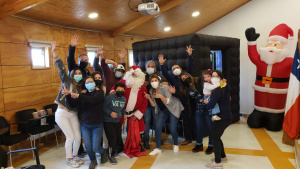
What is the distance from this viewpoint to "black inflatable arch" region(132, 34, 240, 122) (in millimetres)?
4020

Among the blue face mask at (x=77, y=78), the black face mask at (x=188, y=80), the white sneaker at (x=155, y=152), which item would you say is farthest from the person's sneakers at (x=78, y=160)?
the black face mask at (x=188, y=80)

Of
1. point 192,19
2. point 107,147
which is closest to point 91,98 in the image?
point 107,147

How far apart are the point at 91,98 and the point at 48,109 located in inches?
73.9

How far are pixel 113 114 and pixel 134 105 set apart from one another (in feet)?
1.42

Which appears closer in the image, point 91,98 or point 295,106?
point 91,98

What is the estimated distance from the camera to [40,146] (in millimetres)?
4191

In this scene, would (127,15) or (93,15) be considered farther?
(127,15)

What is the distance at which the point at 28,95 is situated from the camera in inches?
166

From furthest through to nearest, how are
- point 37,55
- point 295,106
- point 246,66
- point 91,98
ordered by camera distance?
point 246,66, point 37,55, point 295,106, point 91,98

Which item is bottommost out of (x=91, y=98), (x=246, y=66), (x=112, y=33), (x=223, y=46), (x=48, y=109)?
(x=48, y=109)

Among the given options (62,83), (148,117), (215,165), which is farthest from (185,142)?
(62,83)

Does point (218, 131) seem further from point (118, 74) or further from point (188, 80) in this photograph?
point (118, 74)

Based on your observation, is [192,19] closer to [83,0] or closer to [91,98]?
[83,0]

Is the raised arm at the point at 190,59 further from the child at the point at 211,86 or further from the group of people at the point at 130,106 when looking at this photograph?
Result: the child at the point at 211,86
